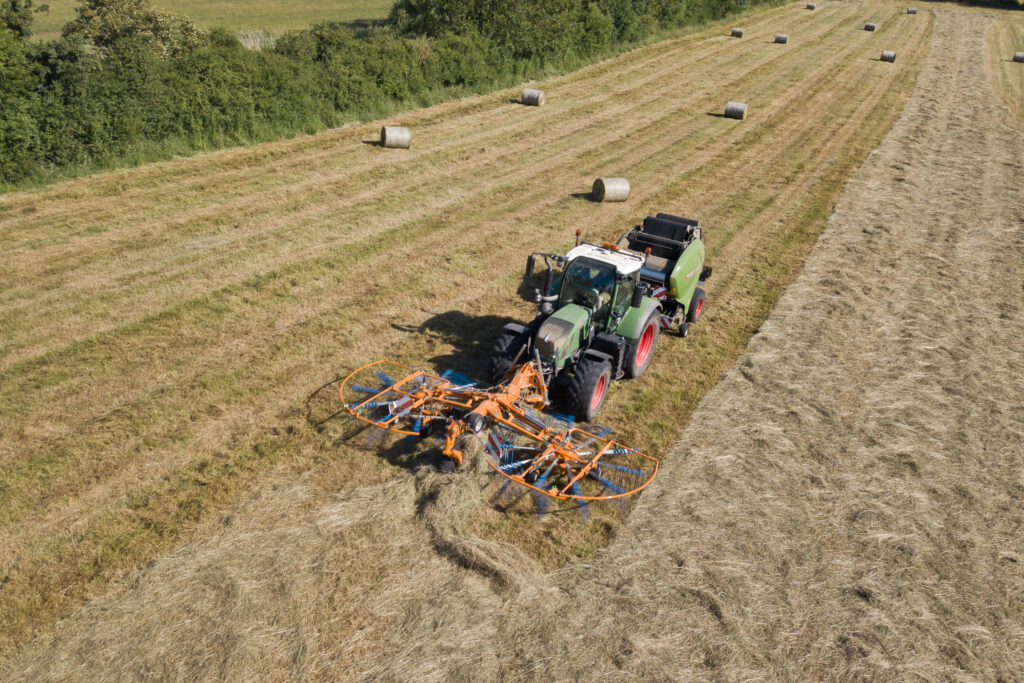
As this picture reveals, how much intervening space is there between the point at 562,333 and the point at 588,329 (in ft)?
2.85

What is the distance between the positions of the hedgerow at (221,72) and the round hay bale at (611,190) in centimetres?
959

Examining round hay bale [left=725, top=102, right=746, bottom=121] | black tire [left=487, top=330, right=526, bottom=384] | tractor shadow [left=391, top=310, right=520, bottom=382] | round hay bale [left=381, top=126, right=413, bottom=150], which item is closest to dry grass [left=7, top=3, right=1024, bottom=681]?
black tire [left=487, top=330, right=526, bottom=384]

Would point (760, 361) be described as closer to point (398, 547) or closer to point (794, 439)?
point (794, 439)

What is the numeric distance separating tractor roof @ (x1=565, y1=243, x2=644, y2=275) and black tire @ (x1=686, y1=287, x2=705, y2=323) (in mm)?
2237

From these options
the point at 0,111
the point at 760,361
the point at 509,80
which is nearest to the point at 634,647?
the point at 760,361

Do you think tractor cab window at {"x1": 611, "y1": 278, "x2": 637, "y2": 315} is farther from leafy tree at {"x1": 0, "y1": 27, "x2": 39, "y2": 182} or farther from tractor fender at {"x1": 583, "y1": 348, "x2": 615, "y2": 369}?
leafy tree at {"x1": 0, "y1": 27, "x2": 39, "y2": 182}

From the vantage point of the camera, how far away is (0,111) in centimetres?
1552

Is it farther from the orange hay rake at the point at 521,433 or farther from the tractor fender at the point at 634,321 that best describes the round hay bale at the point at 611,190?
the orange hay rake at the point at 521,433

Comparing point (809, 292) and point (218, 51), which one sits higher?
point (218, 51)

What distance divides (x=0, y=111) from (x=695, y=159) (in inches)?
723

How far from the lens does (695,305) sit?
12406 millimetres

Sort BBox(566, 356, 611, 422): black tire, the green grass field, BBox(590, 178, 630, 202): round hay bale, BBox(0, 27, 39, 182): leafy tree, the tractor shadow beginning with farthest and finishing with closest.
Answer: the green grass field, BBox(590, 178, 630, 202): round hay bale, BBox(0, 27, 39, 182): leafy tree, the tractor shadow, BBox(566, 356, 611, 422): black tire

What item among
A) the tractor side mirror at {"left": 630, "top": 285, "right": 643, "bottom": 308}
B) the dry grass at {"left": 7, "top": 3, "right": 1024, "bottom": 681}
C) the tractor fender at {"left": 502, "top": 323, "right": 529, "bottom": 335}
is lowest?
the dry grass at {"left": 7, "top": 3, "right": 1024, "bottom": 681}

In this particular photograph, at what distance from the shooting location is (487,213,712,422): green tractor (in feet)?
30.0
